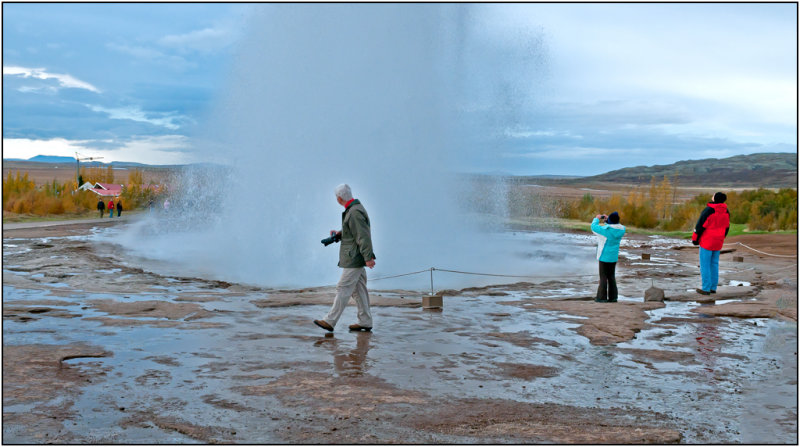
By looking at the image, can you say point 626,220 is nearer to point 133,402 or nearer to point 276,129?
point 276,129

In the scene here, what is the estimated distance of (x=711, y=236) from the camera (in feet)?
41.8

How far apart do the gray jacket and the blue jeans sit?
23.3ft

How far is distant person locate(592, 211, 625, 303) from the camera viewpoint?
38.7 ft

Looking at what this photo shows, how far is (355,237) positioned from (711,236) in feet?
23.8

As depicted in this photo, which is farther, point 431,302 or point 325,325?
point 431,302

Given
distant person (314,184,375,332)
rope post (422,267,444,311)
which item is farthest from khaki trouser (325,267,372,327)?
rope post (422,267,444,311)

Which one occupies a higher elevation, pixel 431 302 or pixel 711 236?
pixel 711 236

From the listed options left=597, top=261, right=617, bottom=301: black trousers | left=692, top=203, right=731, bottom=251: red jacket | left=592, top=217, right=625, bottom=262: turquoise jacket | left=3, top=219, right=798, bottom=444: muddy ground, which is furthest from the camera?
left=692, top=203, right=731, bottom=251: red jacket

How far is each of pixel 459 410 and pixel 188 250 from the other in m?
17.1

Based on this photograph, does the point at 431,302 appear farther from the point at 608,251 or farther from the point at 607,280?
the point at 607,280

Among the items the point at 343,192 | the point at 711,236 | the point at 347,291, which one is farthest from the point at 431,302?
the point at 711,236

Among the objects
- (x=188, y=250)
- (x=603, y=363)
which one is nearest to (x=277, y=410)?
(x=603, y=363)

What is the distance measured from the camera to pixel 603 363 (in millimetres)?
7383

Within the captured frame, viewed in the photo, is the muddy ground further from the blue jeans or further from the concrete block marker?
the blue jeans
